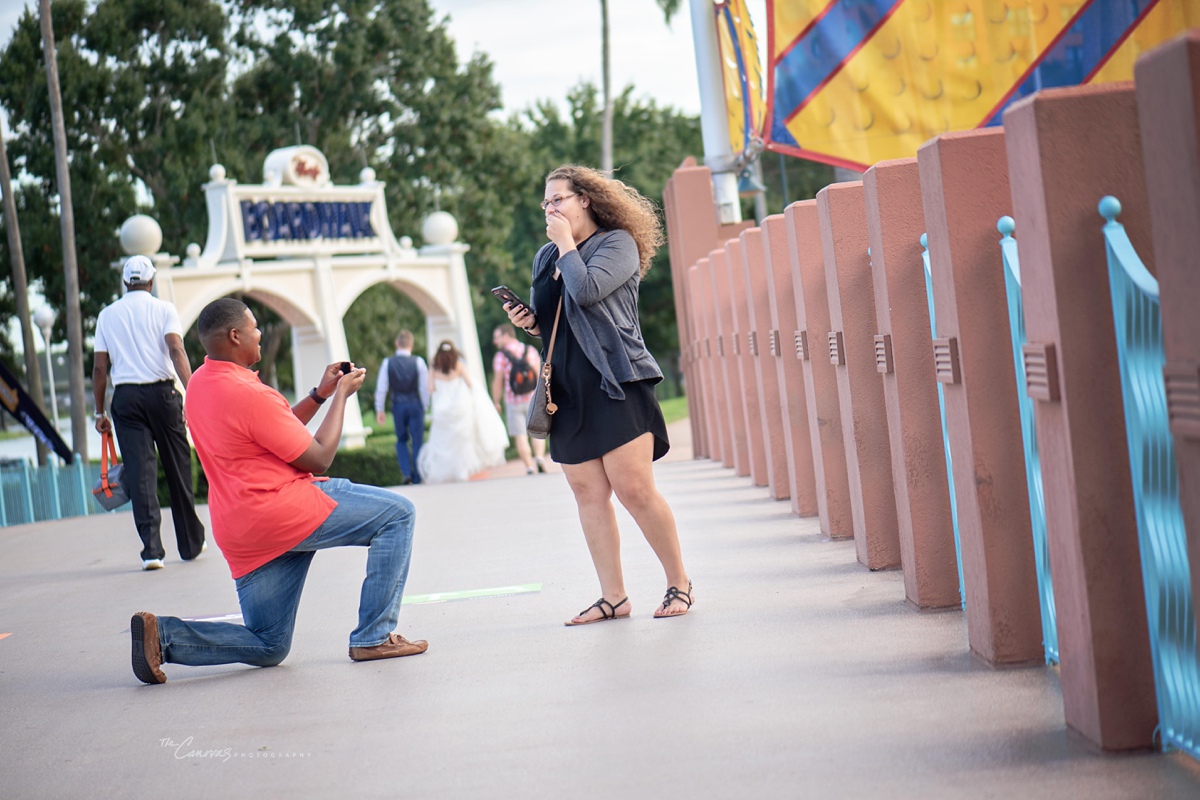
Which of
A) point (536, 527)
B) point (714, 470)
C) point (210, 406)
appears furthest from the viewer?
point (714, 470)

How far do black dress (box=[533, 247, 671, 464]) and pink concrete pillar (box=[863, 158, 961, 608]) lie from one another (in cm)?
102

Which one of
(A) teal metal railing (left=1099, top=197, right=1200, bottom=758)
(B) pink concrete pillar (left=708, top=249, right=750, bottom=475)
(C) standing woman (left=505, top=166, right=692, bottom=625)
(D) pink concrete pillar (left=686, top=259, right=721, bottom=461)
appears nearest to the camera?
(A) teal metal railing (left=1099, top=197, right=1200, bottom=758)

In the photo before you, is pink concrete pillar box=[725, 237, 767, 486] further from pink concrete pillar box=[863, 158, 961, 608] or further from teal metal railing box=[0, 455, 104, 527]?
teal metal railing box=[0, 455, 104, 527]

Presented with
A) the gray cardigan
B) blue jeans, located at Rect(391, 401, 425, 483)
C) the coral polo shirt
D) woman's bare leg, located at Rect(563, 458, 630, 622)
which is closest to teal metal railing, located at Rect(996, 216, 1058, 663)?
the gray cardigan

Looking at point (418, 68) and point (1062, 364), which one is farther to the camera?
point (418, 68)

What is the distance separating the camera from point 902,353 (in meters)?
5.54

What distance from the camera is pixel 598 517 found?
5875 mm

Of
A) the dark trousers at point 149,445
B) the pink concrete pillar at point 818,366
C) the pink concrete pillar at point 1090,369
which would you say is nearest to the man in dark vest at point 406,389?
the dark trousers at point 149,445

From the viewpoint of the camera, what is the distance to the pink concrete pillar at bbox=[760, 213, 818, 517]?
28.0 feet

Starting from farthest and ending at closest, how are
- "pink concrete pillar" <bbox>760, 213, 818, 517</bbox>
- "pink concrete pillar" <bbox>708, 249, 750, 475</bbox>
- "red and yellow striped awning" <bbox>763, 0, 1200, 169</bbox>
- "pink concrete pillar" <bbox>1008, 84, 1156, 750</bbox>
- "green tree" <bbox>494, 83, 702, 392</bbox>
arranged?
"green tree" <bbox>494, 83, 702, 392</bbox>
"pink concrete pillar" <bbox>708, 249, 750, 475</bbox>
"red and yellow striped awning" <bbox>763, 0, 1200, 169</bbox>
"pink concrete pillar" <bbox>760, 213, 818, 517</bbox>
"pink concrete pillar" <bbox>1008, 84, 1156, 750</bbox>

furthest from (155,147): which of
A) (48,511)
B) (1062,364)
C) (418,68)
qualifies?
(1062,364)

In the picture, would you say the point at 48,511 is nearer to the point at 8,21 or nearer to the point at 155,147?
the point at 155,147

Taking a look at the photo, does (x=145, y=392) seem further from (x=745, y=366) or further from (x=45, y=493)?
(x=45, y=493)

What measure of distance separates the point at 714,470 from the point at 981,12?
604 centimetres
